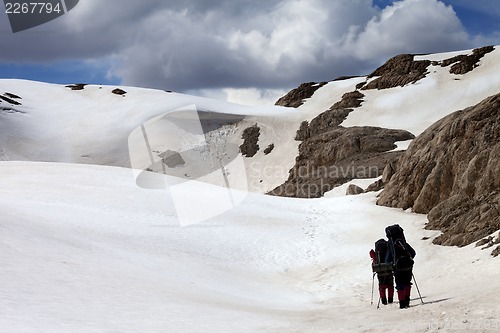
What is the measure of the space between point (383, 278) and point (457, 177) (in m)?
13.5

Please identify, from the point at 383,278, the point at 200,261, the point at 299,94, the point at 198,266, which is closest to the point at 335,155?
the point at 299,94

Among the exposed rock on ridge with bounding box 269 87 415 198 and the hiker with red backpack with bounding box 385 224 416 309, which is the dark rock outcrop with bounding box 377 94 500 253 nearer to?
the hiker with red backpack with bounding box 385 224 416 309

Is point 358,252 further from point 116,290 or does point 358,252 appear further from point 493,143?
point 116,290

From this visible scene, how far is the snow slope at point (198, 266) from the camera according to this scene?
9859 millimetres

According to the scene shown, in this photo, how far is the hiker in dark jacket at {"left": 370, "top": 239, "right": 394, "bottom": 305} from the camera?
525 inches

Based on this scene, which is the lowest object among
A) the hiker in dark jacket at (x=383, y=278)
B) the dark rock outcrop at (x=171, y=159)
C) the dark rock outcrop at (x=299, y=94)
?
the hiker in dark jacket at (x=383, y=278)

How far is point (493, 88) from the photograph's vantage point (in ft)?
257

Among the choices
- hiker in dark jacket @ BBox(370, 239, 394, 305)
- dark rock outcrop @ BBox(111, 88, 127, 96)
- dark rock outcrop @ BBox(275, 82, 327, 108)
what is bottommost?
hiker in dark jacket @ BBox(370, 239, 394, 305)

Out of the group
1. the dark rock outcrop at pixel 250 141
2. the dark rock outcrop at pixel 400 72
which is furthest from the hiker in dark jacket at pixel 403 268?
the dark rock outcrop at pixel 400 72

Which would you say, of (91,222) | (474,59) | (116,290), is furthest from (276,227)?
(474,59)

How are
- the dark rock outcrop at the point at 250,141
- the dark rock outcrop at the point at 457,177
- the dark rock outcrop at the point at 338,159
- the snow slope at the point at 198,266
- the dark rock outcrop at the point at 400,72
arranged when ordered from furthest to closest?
the dark rock outcrop at the point at 400,72, the dark rock outcrop at the point at 250,141, the dark rock outcrop at the point at 338,159, the dark rock outcrop at the point at 457,177, the snow slope at the point at 198,266

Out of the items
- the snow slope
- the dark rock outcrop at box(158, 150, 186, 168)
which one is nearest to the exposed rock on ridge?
the dark rock outcrop at box(158, 150, 186, 168)

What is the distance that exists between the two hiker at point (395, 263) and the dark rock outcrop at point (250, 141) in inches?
2675

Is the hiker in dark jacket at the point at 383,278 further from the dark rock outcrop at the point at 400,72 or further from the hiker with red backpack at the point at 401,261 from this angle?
the dark rock outcrop at the point at 400,72
